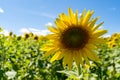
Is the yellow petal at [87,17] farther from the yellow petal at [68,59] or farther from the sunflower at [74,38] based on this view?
the yellow petal at [68,59]

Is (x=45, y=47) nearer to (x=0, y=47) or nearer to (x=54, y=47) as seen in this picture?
(x=54, y=47)

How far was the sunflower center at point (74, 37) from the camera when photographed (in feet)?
10.6

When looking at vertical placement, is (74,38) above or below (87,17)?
below

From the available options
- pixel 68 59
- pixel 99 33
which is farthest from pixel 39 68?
pixel 99 33

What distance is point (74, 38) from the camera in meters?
3.19

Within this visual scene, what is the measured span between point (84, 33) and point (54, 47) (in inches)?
13.2

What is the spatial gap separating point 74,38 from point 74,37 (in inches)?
0.4

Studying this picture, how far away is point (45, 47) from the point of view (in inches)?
124

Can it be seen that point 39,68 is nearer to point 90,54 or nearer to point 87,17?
point 90,54


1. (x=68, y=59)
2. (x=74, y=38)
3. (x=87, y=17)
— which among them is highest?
(x=87, y=17)

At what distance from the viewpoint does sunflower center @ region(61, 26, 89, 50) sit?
3.22 meters

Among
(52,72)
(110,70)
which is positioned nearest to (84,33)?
(110,70)

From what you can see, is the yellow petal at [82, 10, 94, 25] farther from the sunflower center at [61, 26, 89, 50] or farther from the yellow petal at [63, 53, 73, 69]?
the yellow petal at [63, 53, 73, 69]

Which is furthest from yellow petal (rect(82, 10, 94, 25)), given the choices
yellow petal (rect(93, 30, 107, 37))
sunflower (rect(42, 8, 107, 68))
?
yellow petal (rect(93, 30, 107, 37))
